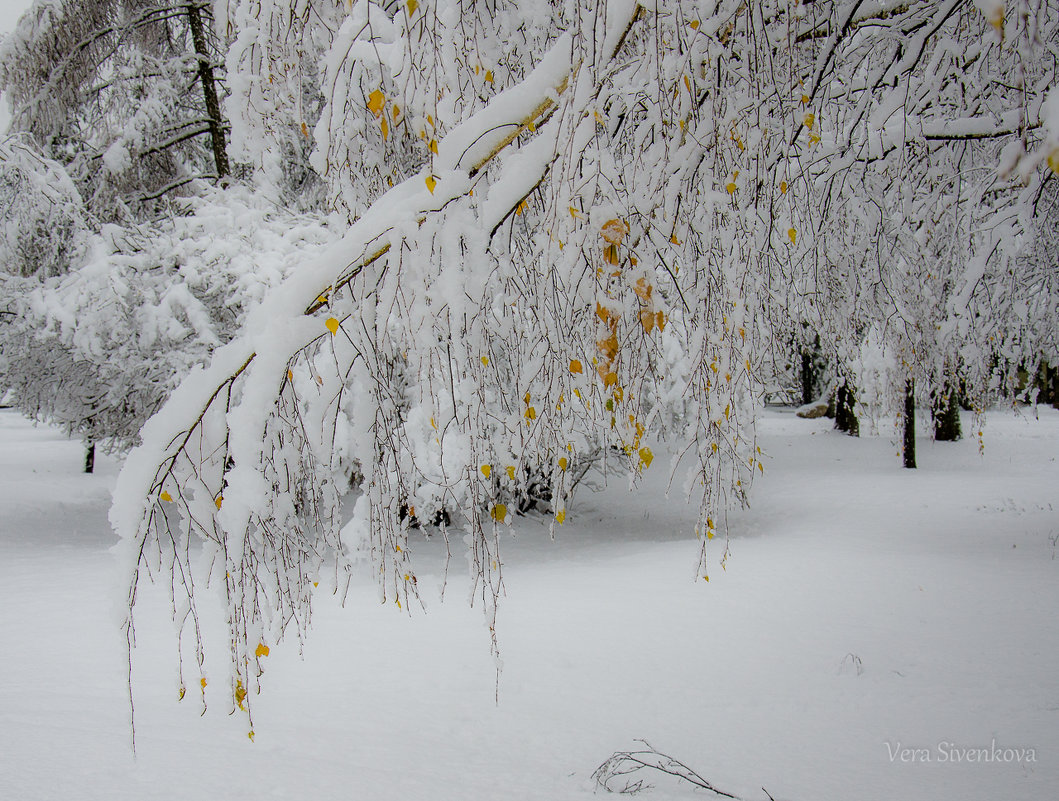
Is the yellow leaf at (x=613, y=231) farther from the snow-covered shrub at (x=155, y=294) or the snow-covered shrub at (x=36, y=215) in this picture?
the snow-covered shrub at (x=36, y=215)

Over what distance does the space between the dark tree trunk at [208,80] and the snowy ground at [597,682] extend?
575 cm

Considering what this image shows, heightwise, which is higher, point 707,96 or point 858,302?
point 707,96

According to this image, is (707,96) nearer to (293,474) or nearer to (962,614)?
(293,474)

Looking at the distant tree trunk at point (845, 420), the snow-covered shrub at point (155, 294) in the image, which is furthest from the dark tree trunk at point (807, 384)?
the snow-covered shrub at point (155, 294)

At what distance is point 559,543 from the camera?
35.1 ft

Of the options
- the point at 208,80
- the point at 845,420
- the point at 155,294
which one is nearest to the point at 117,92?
the point at 208,80

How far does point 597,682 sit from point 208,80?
9764mm

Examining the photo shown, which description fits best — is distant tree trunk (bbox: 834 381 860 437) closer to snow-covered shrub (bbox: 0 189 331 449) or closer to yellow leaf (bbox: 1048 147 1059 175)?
snow-covered shrub (bbox: 0 189 331 449)

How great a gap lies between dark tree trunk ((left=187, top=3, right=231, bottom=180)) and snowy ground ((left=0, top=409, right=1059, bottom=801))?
5746 mm

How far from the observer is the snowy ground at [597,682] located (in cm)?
367

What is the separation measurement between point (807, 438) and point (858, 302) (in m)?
16.5

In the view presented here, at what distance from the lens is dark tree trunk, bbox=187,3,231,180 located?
10484 mm

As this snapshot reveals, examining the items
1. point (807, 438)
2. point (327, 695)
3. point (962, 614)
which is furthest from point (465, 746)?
point (807, 438)

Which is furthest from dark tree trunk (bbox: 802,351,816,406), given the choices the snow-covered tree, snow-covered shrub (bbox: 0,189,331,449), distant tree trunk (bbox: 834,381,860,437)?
snow-covered shrub (bbox: 0,189,331,449)
